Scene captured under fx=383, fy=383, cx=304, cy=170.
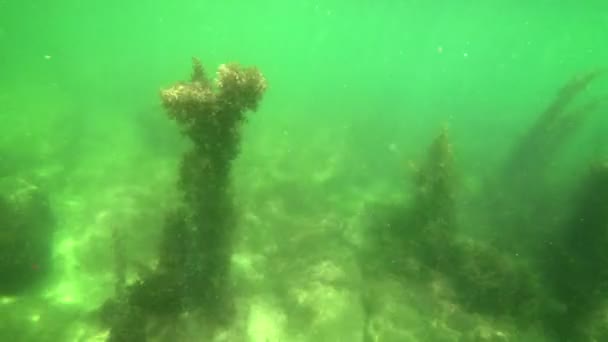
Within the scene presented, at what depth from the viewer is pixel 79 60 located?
166ft

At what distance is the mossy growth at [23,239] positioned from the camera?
1170 cm

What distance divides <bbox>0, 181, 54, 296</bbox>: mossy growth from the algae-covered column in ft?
15.6

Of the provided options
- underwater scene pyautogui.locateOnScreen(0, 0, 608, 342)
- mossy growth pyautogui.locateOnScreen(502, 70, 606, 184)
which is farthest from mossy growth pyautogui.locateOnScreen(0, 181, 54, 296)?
mossy growth pyautogui.locateOnScreen(502, 70, 606, 184)

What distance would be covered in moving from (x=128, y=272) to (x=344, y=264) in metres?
7.07

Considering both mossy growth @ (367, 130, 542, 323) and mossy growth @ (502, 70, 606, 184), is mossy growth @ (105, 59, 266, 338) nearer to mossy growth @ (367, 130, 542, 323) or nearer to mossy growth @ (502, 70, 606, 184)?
mossy growth @ (367, 130, 542, 323)

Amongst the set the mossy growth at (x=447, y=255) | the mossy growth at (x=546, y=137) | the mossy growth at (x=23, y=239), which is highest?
the mossy growth at (x=23, y=239)

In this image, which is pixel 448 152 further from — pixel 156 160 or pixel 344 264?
pixel 156 160

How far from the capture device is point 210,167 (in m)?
10.0

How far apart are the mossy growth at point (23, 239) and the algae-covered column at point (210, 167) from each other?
475 cm

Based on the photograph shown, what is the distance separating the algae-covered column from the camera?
30.2 ft

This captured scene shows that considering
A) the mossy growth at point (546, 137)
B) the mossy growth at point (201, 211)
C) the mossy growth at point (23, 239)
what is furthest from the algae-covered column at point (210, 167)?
the mossy growth at point (546, 137)

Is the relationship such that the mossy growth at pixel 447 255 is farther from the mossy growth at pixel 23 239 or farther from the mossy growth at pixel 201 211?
the mossy growth at pixel 23 239

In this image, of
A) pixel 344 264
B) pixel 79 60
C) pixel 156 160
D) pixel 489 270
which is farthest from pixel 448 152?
pixel 79 60

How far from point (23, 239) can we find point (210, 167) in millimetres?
7474
